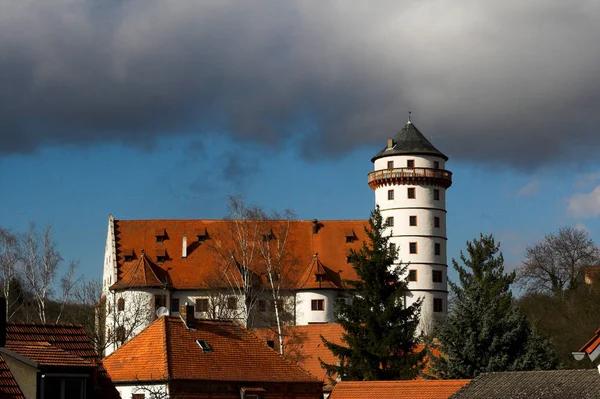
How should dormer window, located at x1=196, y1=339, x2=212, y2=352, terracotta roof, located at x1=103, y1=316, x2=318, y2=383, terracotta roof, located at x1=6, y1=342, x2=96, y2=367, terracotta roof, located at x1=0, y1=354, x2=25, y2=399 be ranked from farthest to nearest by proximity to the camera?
dormer window, located at x1=196, y1=339, x2=212, y2=352 < terracotta roof, located at x1=103, y1=316, x2=318, y2=383 < terracotta roof, located at x1=6, y1=342, x2=96, y2=367 < terracotta roof, located at x1=0, y1=354, x2=25, y2=399

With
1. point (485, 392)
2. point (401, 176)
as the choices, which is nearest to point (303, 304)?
point (401, 176)

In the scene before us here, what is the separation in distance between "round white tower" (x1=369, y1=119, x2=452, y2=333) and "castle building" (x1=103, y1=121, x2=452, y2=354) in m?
0.07

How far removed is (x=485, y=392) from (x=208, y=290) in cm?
5155

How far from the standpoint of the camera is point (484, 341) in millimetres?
43719

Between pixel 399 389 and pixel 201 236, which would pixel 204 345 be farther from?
pixel 201 236

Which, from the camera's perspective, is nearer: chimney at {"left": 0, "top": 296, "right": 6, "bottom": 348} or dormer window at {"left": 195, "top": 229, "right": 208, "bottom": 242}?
chimney at {"left": 0, "top": 296, "right": 6, "bottom": 348}

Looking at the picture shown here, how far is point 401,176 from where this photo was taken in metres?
83.6

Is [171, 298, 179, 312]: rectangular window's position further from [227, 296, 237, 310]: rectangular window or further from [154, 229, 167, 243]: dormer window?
[154, 229, 167, 243]: dormer window

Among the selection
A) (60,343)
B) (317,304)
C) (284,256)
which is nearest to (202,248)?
(284,256)

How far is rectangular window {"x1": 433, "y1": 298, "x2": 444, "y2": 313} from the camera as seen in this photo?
269 ft

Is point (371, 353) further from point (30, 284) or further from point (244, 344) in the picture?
point (30, 284)

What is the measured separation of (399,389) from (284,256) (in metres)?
44.2

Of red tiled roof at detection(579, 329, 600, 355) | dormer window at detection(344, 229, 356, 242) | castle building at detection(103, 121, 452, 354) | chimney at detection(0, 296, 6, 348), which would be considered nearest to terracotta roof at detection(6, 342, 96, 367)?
chimney at detection(0, 296, 6, 348)

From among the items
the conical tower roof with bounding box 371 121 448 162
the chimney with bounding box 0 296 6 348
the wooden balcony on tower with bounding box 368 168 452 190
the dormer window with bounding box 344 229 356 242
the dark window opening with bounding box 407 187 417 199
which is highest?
the conical tower roof with bounding box 371 121 448 162
